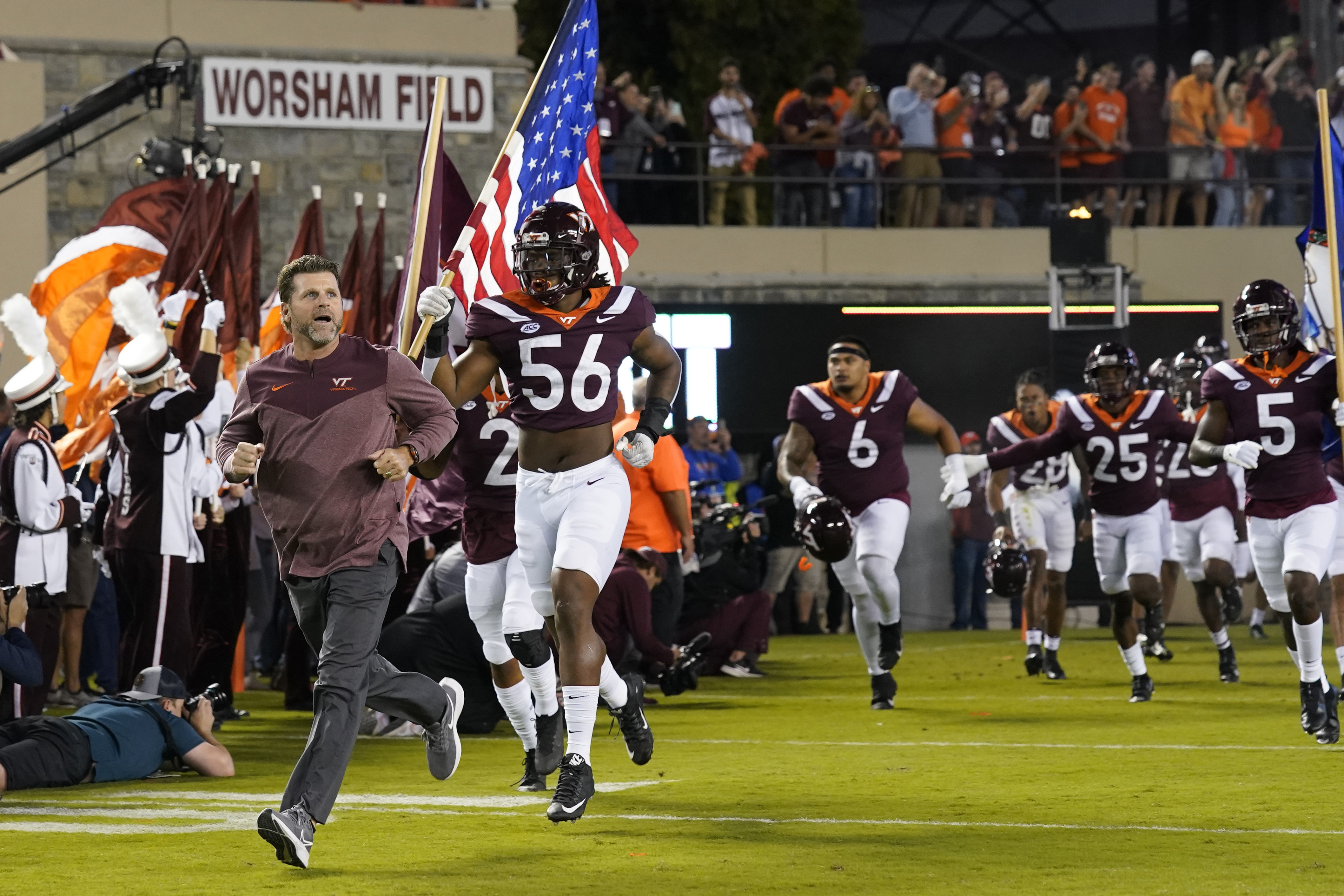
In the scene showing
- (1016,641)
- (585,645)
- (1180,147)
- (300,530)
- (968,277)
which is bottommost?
(1016,641)

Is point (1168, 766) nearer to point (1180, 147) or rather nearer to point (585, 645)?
point (585, 645)

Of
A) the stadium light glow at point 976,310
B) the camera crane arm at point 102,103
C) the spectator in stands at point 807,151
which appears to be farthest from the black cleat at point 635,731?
the spectator in stands at point 807,151

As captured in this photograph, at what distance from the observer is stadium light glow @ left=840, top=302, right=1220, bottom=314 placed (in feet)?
69.4

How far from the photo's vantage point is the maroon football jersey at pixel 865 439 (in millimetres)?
11812

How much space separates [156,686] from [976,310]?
14.0 meters

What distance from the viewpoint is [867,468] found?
11812mm

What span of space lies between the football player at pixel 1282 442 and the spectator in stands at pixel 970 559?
34.5ft

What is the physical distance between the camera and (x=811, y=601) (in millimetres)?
→ 20875

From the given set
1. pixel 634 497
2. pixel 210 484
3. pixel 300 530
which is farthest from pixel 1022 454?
pixel 300 530

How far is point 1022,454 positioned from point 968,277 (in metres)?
10.2

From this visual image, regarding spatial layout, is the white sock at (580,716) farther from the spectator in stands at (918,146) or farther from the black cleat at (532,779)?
the spectator in stands at (918,146)

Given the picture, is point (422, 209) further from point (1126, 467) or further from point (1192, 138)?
point (1192, 138)

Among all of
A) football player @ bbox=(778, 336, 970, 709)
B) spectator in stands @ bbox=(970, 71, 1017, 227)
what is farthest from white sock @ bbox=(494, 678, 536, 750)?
spectator in stands @ bbox=(970, 71, 1017, 227)

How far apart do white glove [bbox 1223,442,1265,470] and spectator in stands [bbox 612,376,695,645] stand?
3150mm
